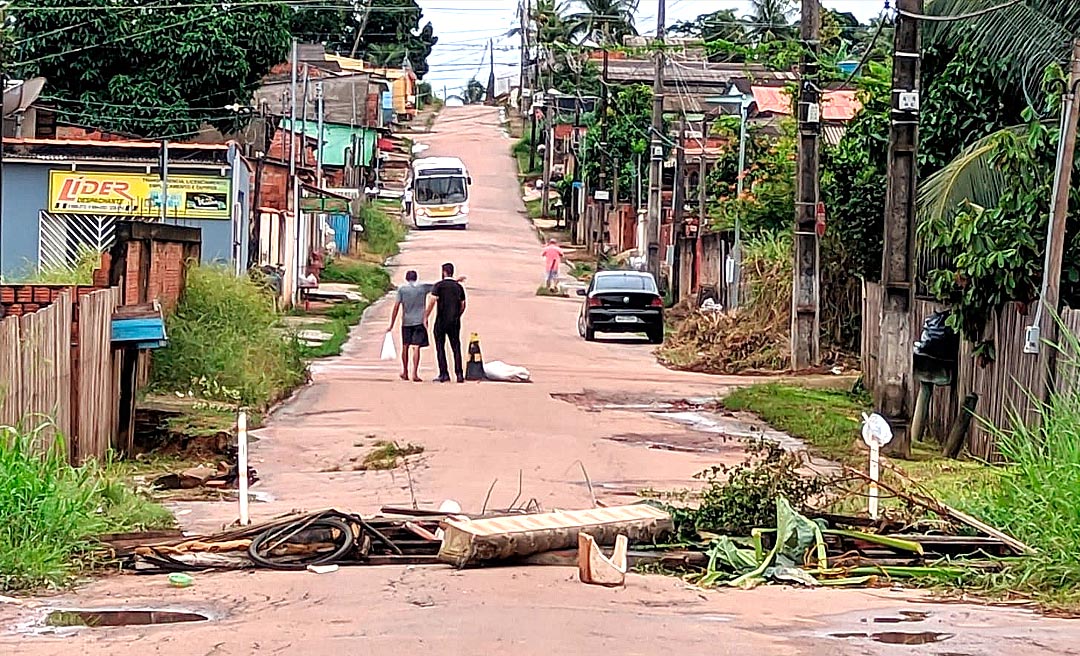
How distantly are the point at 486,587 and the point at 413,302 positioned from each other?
15214mm

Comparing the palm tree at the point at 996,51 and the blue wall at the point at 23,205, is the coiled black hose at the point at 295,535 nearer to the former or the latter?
the palm tree at the point at 996,51

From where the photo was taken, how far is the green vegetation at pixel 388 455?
15.8 m

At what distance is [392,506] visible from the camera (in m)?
13.5

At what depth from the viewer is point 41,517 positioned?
33.6 feet

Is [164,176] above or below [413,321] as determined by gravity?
above

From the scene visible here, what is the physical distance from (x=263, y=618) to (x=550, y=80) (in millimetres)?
79359

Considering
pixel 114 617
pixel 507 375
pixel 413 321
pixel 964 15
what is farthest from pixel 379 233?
pixel 114 617

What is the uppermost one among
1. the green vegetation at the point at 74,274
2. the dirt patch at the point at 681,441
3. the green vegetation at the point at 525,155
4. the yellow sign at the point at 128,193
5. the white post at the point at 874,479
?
the green vegetation at the point at 525,155

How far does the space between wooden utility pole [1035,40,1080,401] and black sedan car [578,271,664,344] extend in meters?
19.2

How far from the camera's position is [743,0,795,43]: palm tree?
55.6m

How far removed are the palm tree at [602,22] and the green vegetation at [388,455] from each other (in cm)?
5014

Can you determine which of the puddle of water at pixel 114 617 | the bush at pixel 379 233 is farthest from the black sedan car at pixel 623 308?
the puddle of water at pixel 114 617

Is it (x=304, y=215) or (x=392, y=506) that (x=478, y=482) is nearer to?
(x=392, y=506)

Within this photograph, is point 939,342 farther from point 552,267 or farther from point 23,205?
point 552,267
